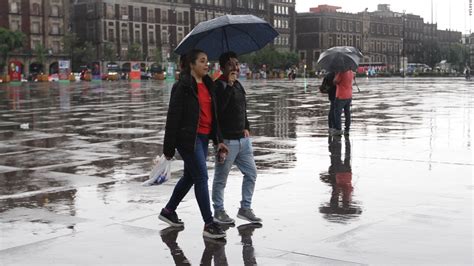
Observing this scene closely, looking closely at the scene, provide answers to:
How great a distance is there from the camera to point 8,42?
259ft

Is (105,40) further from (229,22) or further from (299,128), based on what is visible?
(229,22)

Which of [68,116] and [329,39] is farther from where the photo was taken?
[329,39]

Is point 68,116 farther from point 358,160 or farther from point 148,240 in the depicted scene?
point 148,240

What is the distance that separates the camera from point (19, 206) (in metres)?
7.18

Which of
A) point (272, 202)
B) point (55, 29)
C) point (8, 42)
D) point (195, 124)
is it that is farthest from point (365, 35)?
point (195, 124)

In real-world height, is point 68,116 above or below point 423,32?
below

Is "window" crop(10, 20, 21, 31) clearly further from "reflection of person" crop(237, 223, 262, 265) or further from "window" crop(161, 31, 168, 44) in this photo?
"reflection of person" crop(237, 223, 262, 265)

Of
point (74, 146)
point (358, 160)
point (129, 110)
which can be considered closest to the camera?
point (358, 160)

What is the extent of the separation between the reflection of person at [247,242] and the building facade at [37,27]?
83.5 m

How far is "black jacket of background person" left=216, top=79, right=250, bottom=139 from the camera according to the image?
6191 millimetres

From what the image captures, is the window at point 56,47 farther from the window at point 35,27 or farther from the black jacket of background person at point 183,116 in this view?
the black jacket of background person at point 183,116

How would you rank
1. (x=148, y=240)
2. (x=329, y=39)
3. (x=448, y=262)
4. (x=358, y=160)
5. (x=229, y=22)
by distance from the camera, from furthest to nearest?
(x=329, y=39) < (x=358, y=160) < (x=229, y=22) < (x=148, y=240) < (x=448, y=262)

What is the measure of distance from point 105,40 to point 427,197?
93310 millimetres

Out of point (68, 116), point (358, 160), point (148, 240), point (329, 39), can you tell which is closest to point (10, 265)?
point (148, 240)
